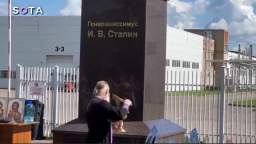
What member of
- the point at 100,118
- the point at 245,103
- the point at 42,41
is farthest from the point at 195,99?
the point at 42,41

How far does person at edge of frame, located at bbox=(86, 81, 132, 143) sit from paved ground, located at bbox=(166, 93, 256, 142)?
629 centimetres

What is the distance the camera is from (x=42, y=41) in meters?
65.9

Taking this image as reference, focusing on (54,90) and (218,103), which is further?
(54,90)

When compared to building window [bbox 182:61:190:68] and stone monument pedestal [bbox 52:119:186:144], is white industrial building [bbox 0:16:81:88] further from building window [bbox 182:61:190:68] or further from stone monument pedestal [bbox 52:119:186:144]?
stone monument pedestal [bbox 52:119:186:144]

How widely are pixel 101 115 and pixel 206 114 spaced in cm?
804

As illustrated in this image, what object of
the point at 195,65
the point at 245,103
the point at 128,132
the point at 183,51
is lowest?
the point at 128,132

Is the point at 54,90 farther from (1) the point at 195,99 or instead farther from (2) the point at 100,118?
(2) the point at 100,118

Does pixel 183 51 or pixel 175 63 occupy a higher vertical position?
pixel 183 51

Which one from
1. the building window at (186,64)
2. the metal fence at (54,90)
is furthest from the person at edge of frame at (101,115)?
the building window at (186,64)

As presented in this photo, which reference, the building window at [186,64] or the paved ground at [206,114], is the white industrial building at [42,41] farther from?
the paved ground at [206,114]

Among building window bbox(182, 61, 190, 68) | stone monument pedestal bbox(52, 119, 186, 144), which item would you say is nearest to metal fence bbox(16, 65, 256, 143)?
stone monument pedestal bbox(52, 119, 186, 144)

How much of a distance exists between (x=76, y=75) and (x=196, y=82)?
3836mm

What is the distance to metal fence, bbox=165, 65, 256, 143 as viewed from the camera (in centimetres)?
1416

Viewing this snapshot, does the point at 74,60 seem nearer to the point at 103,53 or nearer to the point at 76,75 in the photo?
the point at 76,75
